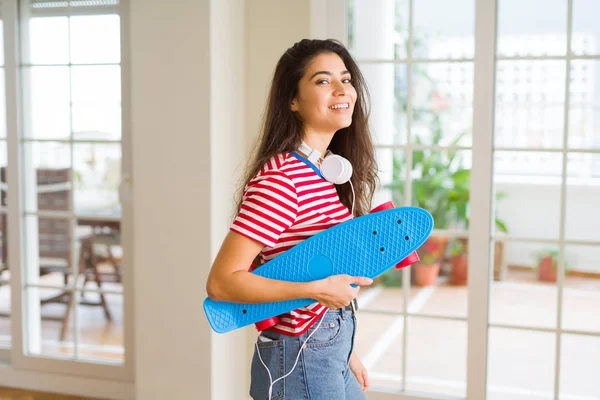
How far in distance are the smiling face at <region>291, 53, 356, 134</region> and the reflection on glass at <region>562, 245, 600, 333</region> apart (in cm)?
481

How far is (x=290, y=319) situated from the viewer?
4.96ft

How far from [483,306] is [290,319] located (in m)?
1.68

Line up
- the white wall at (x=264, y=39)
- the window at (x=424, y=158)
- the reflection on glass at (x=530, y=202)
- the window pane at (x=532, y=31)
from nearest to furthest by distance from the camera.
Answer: the white wall at (x=264, y=39), the window at (x=424, y=158), the reflection on glass at (x=530, y=202), the window pane at (x=532, y=31)

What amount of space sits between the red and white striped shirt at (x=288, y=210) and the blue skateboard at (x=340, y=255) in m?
0.06

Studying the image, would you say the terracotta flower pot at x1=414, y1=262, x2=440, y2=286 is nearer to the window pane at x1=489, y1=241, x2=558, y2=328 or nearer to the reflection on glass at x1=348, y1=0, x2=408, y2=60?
the window pane at x1=489, y1=241, x2=558, y2=328

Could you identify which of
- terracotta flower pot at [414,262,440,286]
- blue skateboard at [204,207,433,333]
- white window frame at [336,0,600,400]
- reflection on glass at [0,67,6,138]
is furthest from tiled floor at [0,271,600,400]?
blue skateboard at [204,207,433,333]

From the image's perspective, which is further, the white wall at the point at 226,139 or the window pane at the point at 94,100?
the window pane at the point at 94,100

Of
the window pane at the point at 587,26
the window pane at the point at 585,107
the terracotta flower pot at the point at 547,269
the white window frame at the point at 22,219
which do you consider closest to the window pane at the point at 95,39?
the white window frame at the point at 22,219

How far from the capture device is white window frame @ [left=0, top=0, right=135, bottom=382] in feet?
11.1

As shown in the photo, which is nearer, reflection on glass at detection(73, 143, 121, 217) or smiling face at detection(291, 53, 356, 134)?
smiling face at detection(291, 53, 356, 134)

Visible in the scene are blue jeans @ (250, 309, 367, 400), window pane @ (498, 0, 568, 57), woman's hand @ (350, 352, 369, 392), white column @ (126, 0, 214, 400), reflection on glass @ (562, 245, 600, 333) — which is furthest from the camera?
window pane @ (498, 0, 568, 57)

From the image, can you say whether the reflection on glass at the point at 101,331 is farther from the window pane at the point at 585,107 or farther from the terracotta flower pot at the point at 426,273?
the window pane at the point at 585,107

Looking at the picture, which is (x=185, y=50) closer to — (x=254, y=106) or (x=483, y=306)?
(x=254, y=106)

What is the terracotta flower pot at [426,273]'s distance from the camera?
7062 millimetres
